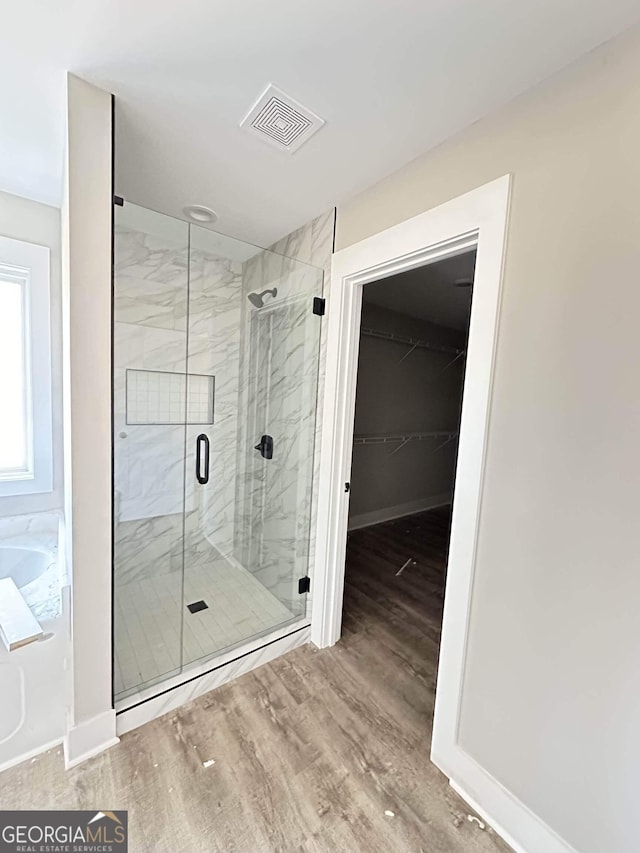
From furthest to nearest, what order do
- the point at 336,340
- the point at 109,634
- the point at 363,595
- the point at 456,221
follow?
the point at 363,595 → the point at 336,340 → the point at 109,634 → the point at 456,221

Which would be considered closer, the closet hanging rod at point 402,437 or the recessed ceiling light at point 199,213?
the recessed ceiling light at point 199,213

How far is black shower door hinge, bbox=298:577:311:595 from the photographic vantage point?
7.14 feet

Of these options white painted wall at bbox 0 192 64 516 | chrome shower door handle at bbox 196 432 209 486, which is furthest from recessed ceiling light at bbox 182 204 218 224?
chrome shower door handle at bbox 196 432 209 486

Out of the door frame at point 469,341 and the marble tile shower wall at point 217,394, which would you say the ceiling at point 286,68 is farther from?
the marble tile shower wall at point 217,394

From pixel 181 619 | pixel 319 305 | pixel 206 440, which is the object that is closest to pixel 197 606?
pixel 181 619

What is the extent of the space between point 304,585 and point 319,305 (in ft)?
5.66

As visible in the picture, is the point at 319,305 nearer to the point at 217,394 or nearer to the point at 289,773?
Answer: the point at 217,394

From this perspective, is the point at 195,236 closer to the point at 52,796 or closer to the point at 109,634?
the point at 109,634

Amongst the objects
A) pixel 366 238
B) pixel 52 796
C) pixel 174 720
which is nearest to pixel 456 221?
pixel 366 238

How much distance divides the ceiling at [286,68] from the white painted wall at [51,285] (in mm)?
687

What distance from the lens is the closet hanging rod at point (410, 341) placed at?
3635 mm

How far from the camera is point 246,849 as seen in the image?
110cm

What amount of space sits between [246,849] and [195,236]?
9.21 feet

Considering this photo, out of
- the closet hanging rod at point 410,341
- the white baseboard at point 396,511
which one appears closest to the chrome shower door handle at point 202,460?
the white baseboard at point 396,511
